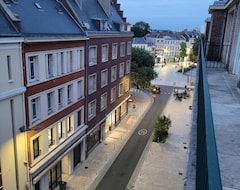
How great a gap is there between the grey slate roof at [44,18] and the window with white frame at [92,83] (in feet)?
17.5

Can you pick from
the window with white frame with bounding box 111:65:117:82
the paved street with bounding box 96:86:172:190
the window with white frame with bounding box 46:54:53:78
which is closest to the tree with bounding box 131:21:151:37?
the paved street with bounding box 96:86:172:190

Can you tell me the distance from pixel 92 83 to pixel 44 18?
31.1 ft

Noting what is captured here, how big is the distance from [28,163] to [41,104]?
13.4 feet

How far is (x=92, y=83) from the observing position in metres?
26.6

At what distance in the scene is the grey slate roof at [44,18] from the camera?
16422 millimetres

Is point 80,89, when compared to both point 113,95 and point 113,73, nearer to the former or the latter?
point 113,73

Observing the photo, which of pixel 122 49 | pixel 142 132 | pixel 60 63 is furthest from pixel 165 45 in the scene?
pixel 60 63

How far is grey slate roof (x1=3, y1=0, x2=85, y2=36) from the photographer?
647 inches

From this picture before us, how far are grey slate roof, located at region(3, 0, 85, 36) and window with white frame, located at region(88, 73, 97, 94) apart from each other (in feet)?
17.5

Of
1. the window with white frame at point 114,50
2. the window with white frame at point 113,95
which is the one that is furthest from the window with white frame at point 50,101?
the window with white frame at point 113,95

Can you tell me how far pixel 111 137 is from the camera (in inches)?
1282

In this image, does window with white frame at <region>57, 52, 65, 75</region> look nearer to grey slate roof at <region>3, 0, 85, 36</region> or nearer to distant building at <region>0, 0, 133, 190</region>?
distant building at <region>0, 0, 133, 190</region>

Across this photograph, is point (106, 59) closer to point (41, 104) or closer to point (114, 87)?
point (114, 87)

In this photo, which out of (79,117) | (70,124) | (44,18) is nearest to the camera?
(44,18)
